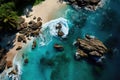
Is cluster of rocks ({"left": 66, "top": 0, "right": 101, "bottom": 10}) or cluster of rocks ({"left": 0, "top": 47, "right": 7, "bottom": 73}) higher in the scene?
cluster of rocks ({"left": 66, "top": 0, "right": 101, "bottom": 10})

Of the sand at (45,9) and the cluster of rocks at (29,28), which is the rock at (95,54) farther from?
the sand at (45,9)

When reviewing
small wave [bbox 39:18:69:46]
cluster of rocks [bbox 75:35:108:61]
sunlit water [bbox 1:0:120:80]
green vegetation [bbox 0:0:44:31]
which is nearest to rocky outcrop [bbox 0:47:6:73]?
sunlit water [bbox 1:0:120:80]

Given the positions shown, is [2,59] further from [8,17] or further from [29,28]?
[29,28]

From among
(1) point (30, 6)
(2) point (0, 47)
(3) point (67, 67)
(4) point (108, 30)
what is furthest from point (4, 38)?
(4) point (108, 30)

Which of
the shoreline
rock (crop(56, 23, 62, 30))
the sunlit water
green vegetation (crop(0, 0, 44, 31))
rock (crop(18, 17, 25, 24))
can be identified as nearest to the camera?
the sunlit water

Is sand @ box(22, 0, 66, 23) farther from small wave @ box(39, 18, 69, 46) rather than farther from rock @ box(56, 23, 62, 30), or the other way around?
rock @ box(56, 23, 62, 30)

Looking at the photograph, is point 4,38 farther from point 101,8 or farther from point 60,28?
point 101,8
